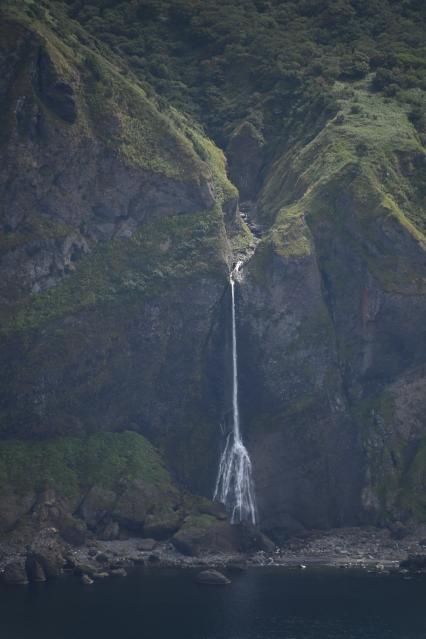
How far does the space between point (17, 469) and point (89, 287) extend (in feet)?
85.9

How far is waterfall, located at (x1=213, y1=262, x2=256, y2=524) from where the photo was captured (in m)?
157

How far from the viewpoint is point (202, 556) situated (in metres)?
145

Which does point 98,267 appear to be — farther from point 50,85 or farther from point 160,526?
point 160,526

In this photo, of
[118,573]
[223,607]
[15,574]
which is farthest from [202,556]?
[15,574]

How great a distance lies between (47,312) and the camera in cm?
15775

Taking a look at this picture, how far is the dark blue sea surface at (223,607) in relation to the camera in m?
116

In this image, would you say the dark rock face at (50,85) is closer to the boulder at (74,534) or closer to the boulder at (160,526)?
the boulder at (160,526)

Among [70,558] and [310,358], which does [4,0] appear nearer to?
[310,358]

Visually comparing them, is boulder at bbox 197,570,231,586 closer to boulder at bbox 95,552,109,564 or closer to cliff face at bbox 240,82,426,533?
boulder at bbox 95,552,109,564

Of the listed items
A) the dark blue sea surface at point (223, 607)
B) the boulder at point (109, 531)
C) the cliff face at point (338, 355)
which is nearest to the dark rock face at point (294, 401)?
the cliff face at point (338, 355)

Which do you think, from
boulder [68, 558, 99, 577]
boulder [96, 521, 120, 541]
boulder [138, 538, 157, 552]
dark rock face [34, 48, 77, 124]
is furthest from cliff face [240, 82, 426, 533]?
dark rock face [34, 48, 77, 124]

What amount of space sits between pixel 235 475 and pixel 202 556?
55.8 ft

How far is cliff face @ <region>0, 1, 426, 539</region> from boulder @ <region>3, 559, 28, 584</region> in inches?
691

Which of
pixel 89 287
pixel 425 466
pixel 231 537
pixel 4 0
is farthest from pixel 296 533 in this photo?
pixel 4 0
